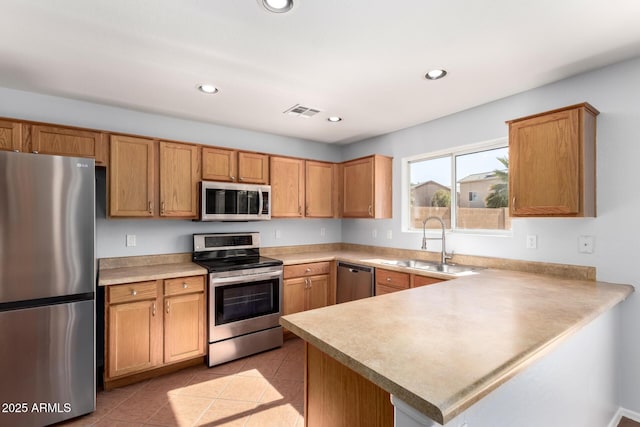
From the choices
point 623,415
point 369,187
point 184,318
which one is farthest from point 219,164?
point 623,415

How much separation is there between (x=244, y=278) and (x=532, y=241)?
8.58 feet

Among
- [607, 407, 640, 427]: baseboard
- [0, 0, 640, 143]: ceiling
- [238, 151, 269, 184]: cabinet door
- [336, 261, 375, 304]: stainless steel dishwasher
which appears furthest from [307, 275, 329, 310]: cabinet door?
[607, 407, 640, 427]: baseboard

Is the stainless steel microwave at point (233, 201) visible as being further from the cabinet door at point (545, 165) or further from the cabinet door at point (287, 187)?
the cabinet door at point (545, 165)

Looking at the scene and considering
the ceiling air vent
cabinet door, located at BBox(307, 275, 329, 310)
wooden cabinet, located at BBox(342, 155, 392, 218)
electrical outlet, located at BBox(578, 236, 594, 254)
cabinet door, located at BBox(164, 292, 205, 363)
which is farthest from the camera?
wooden cabinet, located at BBox(342, 155, 392, 218)

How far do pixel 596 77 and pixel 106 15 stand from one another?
323cm

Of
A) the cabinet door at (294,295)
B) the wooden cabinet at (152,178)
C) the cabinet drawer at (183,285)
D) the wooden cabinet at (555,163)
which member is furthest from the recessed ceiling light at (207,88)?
the wooden cabinet at (555,163)

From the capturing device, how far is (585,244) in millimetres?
2289

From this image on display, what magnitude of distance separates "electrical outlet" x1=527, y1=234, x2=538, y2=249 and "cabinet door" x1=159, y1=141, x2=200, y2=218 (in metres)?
3.09

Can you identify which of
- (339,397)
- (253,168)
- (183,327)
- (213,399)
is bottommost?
(213,399)

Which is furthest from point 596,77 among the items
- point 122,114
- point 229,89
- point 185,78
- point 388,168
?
point 122,114

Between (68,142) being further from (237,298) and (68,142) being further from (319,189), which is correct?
(319,189)

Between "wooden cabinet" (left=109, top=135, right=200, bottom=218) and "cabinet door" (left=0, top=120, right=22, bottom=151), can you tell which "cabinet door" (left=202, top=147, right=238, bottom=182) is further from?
"cabinet door" (left=0, top=120, right=22, bottom=151)

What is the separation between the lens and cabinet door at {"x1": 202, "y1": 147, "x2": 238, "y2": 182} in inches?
126

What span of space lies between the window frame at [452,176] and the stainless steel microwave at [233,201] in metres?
1.65
